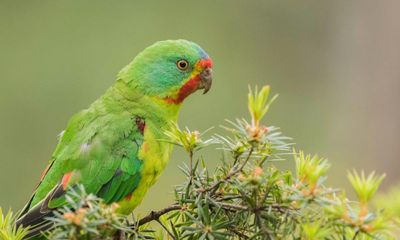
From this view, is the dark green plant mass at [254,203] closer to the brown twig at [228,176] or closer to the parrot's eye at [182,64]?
the brown twig at [228,176]

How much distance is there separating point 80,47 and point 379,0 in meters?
4.49

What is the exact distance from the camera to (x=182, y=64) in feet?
13.5

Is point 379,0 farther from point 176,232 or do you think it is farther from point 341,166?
point 176,232

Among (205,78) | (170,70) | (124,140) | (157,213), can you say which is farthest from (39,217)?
(205,78)

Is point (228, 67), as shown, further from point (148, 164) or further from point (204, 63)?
point (148, 164)

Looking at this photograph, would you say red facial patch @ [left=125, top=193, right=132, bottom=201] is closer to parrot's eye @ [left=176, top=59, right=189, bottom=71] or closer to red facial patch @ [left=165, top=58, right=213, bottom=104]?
red facial patch @ [left=165, top=58, right=213, bottom=104]

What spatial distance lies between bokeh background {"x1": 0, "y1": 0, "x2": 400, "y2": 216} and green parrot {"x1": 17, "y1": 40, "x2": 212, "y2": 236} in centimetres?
410

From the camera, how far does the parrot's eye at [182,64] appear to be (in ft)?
13.5

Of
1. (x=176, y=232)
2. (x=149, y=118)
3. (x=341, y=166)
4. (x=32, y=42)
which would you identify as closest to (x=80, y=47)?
(x=32, y=42)

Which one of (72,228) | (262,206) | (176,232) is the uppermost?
(262,206)

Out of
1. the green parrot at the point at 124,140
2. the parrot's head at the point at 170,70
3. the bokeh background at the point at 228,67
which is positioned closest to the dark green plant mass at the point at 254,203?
the green parrot at the point at 124,140

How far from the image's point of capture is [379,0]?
10.3 meters

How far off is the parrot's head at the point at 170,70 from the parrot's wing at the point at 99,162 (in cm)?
42

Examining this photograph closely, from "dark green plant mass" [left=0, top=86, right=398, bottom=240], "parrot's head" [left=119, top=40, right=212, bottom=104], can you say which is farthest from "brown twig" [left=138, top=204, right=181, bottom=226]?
"parrot's head" [left=119, top=40, right=212, bottom=104]
